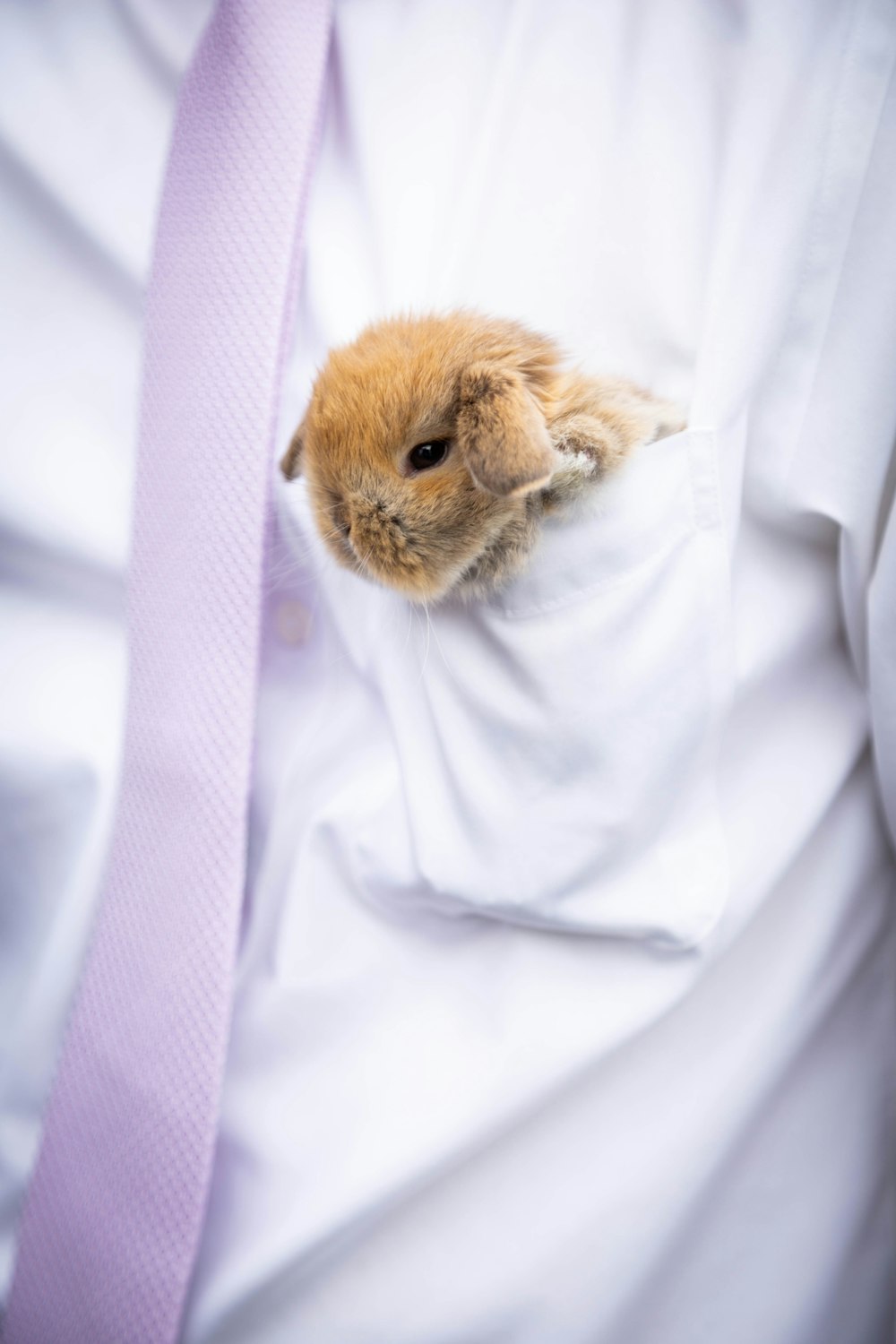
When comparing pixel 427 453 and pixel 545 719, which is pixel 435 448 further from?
pixel 545 719

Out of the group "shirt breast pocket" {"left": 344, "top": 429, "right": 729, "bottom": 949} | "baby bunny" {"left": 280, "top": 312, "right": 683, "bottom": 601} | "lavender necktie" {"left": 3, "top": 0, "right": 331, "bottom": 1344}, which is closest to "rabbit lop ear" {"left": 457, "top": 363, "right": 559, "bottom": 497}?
"baby bunny" {"left": 280, "top": 312, "right": 683, "bottom": 601}

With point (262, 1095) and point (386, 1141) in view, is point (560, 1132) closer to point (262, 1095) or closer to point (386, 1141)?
point (386, 1141)

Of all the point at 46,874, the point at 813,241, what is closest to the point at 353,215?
the point at 813,241

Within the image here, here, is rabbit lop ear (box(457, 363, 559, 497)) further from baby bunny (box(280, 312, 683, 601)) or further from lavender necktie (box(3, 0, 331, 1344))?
lavender necktie (box(3, 0, 331, 1344))

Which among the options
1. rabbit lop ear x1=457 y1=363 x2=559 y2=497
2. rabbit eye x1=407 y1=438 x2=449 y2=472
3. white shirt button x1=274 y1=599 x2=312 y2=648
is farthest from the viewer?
white shirt button x1=274 y1=599 x2=312 y2=648

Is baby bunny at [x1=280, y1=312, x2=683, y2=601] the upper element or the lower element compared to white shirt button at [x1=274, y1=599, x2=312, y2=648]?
upper

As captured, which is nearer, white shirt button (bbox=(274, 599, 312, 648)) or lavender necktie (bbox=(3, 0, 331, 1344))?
lavender necktie (bbox=(3, 0, 331, 1344))

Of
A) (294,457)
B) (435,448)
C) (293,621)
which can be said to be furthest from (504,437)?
(293,621)
